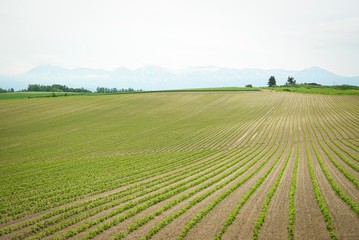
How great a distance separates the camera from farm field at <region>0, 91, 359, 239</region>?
1016 centimetres

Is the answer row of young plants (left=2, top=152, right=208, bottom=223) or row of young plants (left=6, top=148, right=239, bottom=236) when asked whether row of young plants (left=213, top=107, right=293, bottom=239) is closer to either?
row of young plants (left=6, top=148, right=239, bottom=236)

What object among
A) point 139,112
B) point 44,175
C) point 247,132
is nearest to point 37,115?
point 139,112

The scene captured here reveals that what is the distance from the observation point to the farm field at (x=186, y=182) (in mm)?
10156

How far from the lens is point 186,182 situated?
1614cm

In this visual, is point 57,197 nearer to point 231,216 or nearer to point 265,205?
point 231,216

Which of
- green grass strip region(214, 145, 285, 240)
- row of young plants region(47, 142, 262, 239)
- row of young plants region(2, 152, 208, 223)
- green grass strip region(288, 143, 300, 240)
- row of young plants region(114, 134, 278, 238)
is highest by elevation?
green grass strip region(288, 143, 300, 240)

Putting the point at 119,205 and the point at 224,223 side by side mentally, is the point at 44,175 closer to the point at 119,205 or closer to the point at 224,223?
the point at 119,205

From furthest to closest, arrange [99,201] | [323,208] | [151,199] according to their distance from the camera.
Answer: [99,201] < [151,199] < [323,208]

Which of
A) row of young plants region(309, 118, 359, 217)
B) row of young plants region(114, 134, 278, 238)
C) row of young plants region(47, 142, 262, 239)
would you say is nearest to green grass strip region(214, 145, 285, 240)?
row of young plants region(114, 134, 278, 238)

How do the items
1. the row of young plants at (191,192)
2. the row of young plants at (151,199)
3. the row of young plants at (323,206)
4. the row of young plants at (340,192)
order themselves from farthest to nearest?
the row of young plants at (151,199)
the row of young plants at (340,192)
the row of young plants at (191,192)
the row of young plants at (323,206)

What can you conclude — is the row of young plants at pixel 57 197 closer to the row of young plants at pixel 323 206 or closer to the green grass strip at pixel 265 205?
the green grass strip at pixel 265 205

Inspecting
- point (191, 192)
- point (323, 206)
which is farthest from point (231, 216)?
point (323, 206)

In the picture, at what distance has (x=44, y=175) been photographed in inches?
766

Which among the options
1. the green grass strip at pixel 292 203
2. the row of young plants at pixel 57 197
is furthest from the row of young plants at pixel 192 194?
the row of young plants at pixel 57 197
